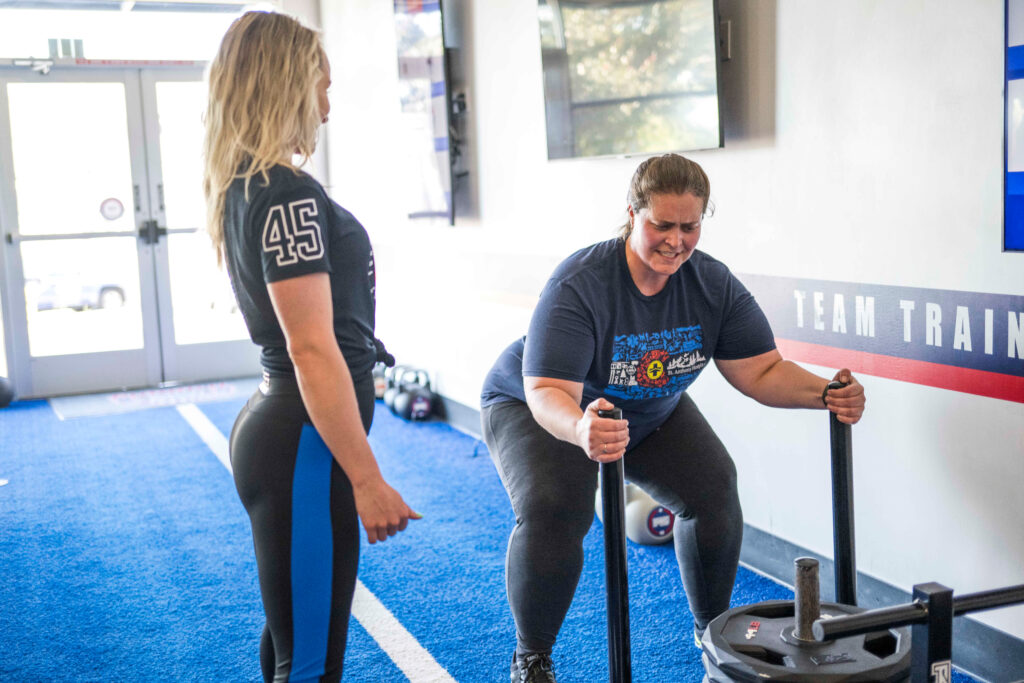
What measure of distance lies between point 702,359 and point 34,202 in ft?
16.2

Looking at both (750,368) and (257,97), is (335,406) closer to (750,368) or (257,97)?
(257,97)

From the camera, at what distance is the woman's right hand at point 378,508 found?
1.34m

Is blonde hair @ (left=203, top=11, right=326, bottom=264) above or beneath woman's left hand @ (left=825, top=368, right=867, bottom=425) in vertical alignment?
above

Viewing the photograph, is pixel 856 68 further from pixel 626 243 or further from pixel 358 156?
pixel 358 156

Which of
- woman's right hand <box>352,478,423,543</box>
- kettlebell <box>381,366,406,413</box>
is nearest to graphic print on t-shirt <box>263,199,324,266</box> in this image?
woman's right hand <box>352,478,423,543</box>

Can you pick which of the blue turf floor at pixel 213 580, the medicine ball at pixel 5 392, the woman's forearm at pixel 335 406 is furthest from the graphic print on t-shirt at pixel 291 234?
the medicine ball at pixel 5 392

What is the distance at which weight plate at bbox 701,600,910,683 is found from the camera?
1422 mm

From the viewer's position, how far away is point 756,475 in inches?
115

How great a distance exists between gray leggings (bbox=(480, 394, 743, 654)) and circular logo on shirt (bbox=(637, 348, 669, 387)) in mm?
165

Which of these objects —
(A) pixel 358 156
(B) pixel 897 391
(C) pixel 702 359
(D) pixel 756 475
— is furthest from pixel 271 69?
(A) pixel 358 156

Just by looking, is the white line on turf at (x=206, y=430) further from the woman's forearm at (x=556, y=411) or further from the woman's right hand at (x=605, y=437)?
the woman's right hand at (x=605, y=437)

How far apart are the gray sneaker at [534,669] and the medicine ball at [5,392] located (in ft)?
→ 14.6

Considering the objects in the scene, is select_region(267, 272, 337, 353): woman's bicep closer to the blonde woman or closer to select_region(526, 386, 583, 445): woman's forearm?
the blonde woman

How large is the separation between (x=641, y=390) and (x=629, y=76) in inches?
52.4
